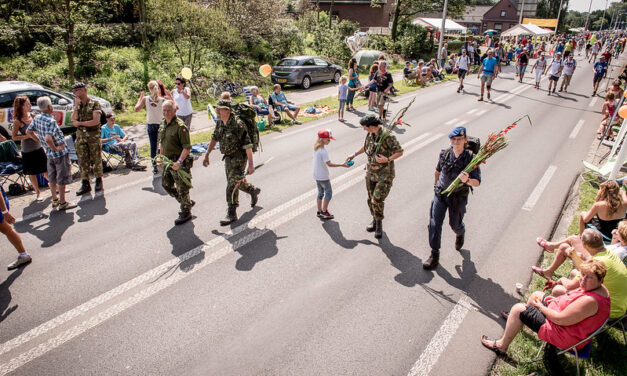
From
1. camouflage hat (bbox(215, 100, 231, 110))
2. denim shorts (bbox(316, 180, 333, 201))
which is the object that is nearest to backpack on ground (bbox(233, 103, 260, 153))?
camouflage hat (bbox(215, 100, 231, 110))

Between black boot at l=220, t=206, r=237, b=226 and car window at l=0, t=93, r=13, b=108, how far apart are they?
27.2ft

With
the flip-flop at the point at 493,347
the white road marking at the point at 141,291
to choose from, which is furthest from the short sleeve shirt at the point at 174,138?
the flip-flop at the point at 493,347

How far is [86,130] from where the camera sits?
7152 mm

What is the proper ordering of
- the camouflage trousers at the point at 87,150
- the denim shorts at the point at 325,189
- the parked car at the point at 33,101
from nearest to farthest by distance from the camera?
the denim shorts at the point at 325,189 → the camouflage trousers at the point at 87,150 → the parked car at the point at 33,101

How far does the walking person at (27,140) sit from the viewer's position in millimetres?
6469

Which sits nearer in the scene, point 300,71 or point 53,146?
point 53,146

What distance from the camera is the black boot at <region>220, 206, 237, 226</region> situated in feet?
20.9

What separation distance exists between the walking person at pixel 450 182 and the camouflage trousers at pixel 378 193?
29.6 inches

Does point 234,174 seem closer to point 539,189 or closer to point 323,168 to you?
point 323,168

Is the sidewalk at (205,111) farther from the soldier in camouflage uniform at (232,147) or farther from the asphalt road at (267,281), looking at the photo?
the soldier in camouflage uniform at (232,147)

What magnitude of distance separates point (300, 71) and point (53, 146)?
46.3ft

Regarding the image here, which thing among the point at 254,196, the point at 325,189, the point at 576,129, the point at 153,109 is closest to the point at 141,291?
the point at 254,196

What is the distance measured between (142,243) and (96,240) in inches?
29.9

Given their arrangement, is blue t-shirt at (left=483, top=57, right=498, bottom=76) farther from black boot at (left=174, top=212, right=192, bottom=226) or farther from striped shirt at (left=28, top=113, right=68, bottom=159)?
striped shirt at (left=28, top=113, right=68, bottom=159)
